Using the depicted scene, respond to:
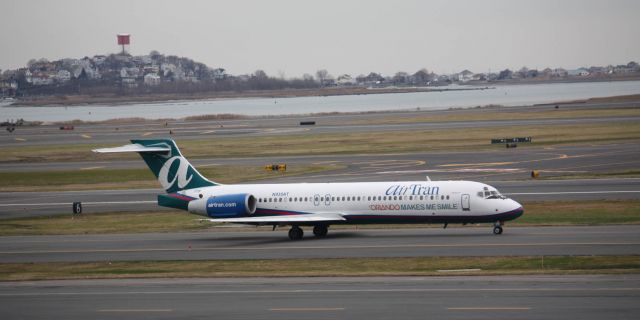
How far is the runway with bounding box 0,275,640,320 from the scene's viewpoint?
25500 mm

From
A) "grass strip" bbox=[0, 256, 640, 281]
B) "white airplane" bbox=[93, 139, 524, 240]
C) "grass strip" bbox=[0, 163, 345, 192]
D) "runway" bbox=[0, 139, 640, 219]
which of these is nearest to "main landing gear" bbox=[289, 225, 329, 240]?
"white airplane" bbox=[93, 139, 524, 240]

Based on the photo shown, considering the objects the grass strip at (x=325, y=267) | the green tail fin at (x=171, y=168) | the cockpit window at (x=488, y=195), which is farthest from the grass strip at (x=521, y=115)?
the grass strip at (x=325, y=267)

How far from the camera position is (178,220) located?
55156 mm

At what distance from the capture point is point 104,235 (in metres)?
50.3

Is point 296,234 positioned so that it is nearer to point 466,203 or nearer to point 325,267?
point 466,203

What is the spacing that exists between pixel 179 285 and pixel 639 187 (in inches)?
1357

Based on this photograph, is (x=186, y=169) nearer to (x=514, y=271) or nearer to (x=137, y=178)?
(x=514, y=271)

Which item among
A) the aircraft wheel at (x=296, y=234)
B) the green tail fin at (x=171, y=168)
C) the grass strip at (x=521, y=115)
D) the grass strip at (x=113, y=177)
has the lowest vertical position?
the grass strip at (x=113, y=177)

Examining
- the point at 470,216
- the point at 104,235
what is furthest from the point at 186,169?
the point at 470,216

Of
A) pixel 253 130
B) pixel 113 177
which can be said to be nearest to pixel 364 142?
pixel 113 177

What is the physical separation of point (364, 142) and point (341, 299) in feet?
249

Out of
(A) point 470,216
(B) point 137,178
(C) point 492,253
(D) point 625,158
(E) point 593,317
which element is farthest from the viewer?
(B) point 137,178

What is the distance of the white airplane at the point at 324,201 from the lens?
42.0 metres

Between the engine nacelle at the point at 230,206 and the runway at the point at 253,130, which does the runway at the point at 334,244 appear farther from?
the runway at the point at 253,130
